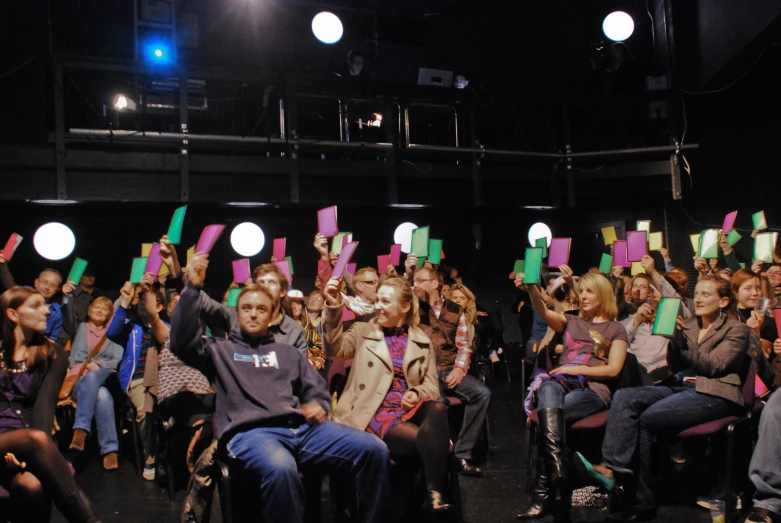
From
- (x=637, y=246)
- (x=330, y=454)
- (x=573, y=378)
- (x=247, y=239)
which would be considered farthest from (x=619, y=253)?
(x=247, y=239)

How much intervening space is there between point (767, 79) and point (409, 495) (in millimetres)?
7834

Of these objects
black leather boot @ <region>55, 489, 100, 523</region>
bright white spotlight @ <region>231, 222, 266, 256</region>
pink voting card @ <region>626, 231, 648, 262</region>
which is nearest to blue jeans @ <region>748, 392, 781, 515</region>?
pink voting card @ <region>626, 231, 648, 262</region>

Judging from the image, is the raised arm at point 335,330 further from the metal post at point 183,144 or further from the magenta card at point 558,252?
the metal post at point 183,144

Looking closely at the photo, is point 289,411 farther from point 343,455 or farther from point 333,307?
point 333,307

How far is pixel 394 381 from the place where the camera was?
3316mm

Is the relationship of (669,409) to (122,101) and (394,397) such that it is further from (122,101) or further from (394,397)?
(122,101)

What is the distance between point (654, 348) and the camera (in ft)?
15.9

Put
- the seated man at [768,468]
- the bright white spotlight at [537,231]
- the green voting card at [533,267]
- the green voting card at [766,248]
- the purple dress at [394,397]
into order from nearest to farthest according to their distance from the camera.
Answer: the seated man at [768,468] → the purple dress at [394,397] → the green voting card at [533,267] → the green voting card at [766,248] → the bright white spotlight at [537,231]

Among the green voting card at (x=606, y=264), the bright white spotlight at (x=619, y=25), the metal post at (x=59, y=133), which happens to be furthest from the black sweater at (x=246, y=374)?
the bright white spotlight at (x=619, y=25)

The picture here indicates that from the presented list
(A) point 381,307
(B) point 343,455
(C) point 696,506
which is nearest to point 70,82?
(A) point 381,307

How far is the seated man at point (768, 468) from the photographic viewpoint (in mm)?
3029

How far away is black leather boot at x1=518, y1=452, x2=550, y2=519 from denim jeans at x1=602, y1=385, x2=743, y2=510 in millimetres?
334

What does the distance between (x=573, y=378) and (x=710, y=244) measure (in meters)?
1.84

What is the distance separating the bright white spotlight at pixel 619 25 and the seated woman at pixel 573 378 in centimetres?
655
